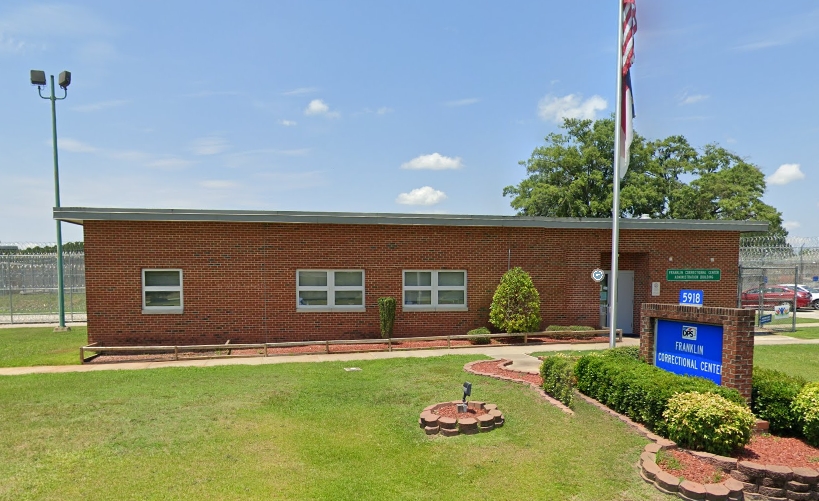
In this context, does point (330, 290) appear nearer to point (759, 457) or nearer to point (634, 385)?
point (634, 385)

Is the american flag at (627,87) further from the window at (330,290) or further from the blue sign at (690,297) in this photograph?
the window at (330,290)

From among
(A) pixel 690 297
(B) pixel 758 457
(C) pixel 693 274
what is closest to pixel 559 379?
(B) pixel 758 457

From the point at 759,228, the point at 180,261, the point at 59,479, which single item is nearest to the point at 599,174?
the point at 759,228

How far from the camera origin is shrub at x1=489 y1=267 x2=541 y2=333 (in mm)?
15672

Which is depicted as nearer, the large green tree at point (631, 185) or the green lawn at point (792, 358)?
the green lawn at point (792, 358)

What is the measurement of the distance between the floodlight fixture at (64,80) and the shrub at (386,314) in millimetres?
15477

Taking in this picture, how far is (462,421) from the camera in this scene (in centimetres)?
718

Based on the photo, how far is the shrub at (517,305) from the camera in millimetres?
15672

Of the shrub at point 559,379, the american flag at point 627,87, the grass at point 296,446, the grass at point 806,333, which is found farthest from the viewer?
the grass at point 806,333

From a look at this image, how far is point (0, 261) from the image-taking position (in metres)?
23.0

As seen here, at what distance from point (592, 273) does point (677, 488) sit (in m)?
11.9

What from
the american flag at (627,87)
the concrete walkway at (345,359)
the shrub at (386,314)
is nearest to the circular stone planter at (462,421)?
the concrete walkway at (345,359)

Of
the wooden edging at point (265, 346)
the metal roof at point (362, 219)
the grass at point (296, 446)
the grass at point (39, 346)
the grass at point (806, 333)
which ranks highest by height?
the metal roof at point (362, 219)

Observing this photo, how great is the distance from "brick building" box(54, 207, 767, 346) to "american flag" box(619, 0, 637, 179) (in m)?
5.08
